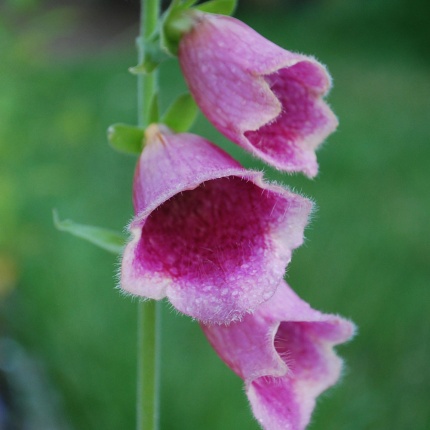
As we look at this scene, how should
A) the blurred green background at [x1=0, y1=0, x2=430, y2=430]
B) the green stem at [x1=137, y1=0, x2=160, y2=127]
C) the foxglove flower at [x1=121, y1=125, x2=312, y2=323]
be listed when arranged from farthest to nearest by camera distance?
the blurred green background at [x1=0, y1=0, x2=430, y2=430] → the green stem at [x1=137, y1=0, x2=160, y2=127] → the foxglove flower at [x1=121, y1=125, x2=312, y2=323]

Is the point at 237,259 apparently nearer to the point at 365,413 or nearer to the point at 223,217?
the point at 223,217

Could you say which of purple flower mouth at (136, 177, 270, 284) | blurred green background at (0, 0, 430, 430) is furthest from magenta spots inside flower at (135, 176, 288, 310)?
blurred green background at (0, 0, 430, 430)

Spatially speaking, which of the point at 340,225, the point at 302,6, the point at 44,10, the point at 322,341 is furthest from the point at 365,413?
the point at 44,10

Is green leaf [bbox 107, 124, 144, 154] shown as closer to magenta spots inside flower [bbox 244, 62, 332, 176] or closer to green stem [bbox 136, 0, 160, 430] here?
green stem [bbox 136, 0, 160, 430]

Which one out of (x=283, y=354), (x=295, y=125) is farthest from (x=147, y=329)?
(x=295, y=125)

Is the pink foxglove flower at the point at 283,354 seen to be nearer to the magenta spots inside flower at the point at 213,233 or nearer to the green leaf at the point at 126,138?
the magenta spots inside flower at the point at 213,233

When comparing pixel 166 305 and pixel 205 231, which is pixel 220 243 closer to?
pixel 205 231
